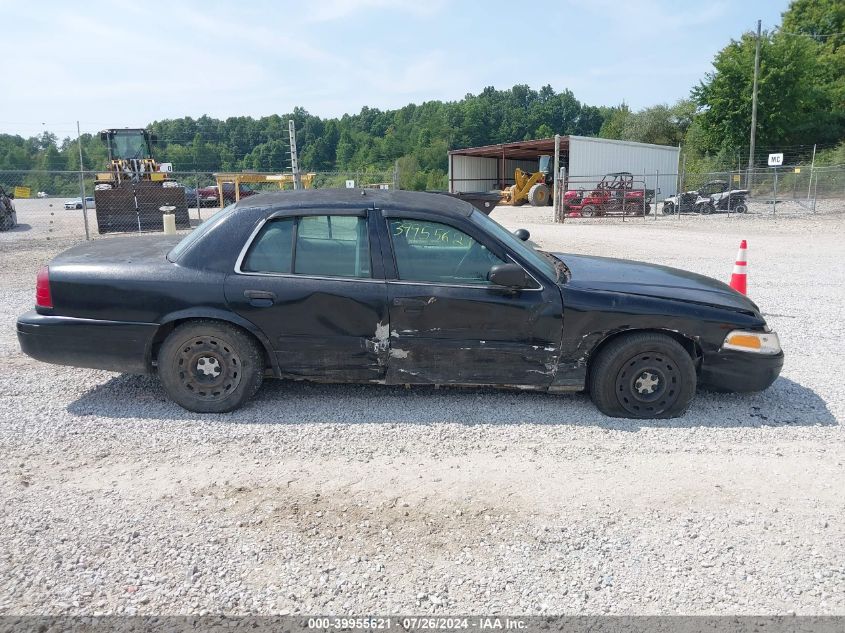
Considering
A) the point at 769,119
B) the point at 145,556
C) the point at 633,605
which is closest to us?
the point at 633,605

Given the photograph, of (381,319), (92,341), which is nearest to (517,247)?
(381,319)

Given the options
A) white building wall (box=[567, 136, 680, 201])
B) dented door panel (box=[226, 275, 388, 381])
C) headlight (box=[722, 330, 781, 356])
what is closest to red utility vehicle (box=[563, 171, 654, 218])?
white building wall (box=[567, 136, 680, 201])

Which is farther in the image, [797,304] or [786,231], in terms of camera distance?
[786,231]

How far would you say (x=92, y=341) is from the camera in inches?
181

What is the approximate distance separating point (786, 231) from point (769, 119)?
25534 millimetres

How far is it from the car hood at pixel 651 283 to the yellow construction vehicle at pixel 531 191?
32.2 metres

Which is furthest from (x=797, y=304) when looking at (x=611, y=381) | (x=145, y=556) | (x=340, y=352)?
(x=145, y=556)

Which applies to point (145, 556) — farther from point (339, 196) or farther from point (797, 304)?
point (797, 304)

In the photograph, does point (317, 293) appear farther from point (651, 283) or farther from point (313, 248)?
point (651, 283)

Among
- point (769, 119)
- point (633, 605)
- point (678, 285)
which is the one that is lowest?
point (633, 605)

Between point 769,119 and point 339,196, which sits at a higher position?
point 769,119

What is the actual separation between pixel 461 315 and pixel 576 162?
34.1m

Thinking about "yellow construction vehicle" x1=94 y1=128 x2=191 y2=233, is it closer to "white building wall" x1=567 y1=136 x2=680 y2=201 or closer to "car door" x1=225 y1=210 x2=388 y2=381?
"car door" x1=225 y1=210 x2=388 y2=381

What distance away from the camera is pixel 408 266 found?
459 cm
